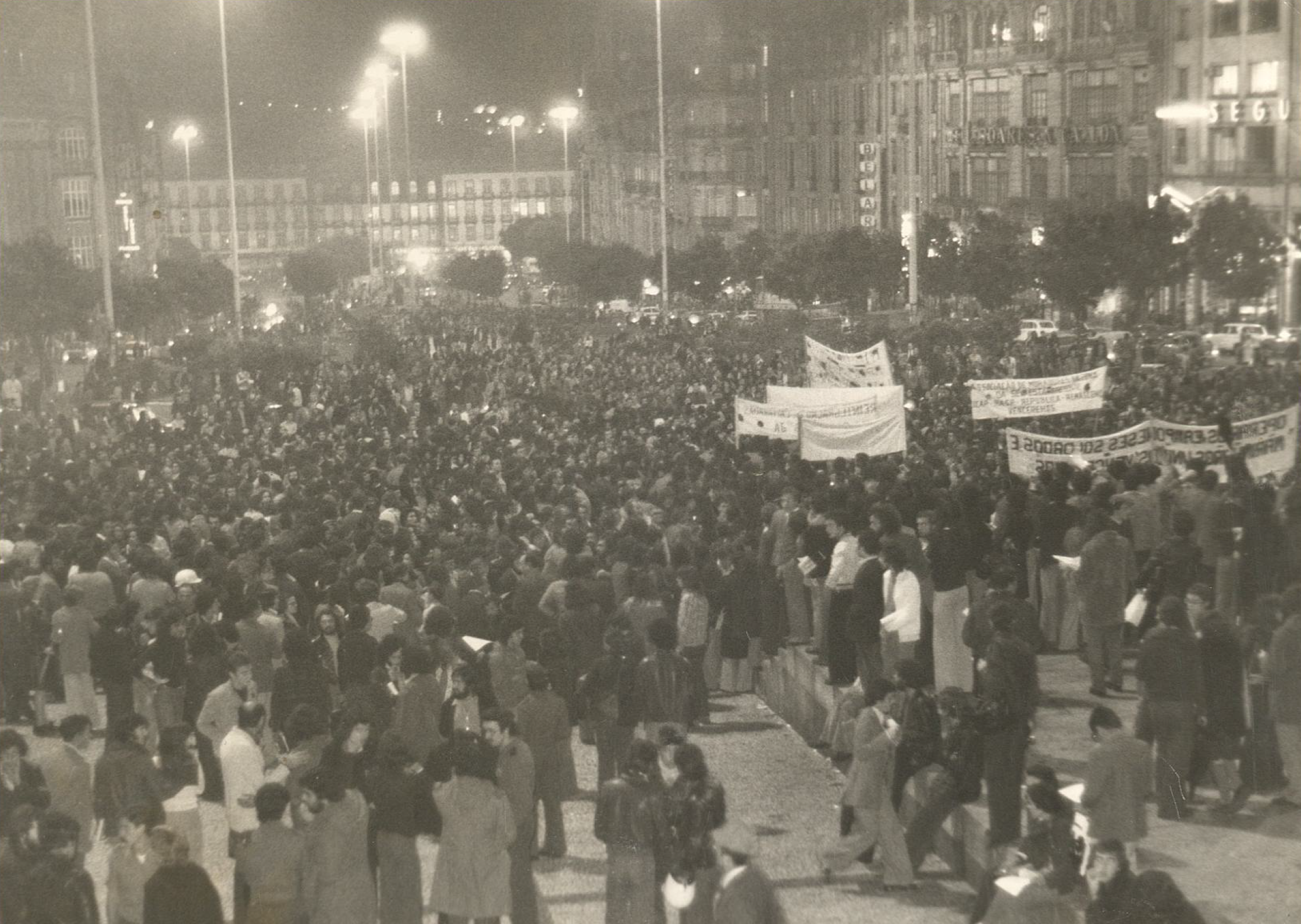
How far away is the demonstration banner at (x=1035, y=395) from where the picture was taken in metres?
20.5

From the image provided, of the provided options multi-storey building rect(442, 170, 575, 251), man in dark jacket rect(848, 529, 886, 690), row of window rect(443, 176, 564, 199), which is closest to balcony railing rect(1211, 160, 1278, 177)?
man in dark jacket rect(848, 529, 886, 690)

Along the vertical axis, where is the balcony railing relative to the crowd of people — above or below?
above

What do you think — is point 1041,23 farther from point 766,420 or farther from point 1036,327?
point 766,420

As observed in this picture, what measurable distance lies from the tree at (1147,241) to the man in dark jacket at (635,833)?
4348 centimetres

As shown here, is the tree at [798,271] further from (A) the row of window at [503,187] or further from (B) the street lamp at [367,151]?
(A) the row of window at [503,187]

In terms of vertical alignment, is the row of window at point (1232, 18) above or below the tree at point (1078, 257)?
above

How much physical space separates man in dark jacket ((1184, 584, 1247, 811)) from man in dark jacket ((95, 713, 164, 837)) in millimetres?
5604

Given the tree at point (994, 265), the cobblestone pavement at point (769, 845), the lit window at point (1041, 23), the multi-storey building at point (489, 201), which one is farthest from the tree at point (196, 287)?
the multi-storey building at point (489, 201)

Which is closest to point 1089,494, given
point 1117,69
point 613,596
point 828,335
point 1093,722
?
point 613,596

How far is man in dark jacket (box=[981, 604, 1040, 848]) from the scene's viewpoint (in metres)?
10.2

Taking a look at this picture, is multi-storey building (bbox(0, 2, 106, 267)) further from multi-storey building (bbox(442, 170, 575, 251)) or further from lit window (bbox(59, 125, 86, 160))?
multi-storey building (bbox(442, 170, 575, 251))

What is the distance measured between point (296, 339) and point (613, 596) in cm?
3723

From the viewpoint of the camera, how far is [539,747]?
10.6 m

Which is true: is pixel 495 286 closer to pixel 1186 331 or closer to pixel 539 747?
pixel 1186 331
